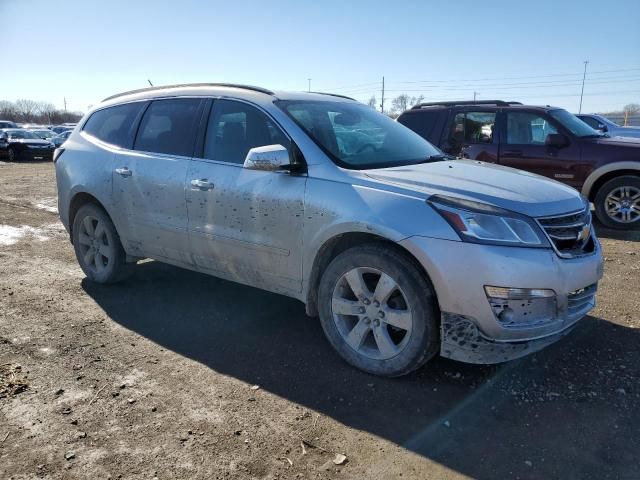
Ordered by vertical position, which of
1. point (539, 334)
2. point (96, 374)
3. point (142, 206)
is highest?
point (142, 206)

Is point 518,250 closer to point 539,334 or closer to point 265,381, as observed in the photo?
point 539,334

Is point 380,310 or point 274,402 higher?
point 380,310

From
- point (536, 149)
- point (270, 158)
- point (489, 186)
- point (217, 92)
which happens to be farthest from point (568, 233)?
point (536, 149)

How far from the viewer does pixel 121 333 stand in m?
4.22

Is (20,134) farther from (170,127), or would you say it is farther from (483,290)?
(483,290)

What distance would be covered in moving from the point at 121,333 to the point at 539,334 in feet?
9.93

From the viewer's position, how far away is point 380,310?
11.2 ft

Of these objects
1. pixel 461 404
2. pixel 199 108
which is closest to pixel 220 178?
pixel 199 108

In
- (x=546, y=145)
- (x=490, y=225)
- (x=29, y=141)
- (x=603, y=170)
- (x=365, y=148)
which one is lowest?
(x=29, y=141)

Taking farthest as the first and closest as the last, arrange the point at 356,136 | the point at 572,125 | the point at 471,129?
the point at 471,129 < the point at 572,125 < the point at 356,136

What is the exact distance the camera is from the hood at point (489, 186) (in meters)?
3.20

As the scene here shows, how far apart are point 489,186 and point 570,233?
1.85 feet

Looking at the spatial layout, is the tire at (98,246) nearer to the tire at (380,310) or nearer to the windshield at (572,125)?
the tire at (380,310)

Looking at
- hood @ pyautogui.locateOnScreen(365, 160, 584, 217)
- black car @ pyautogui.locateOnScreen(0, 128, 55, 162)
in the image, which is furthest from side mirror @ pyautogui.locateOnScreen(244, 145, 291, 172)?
black car @ pyautogui.locateOnScreen(0, 128, 55, 162)
